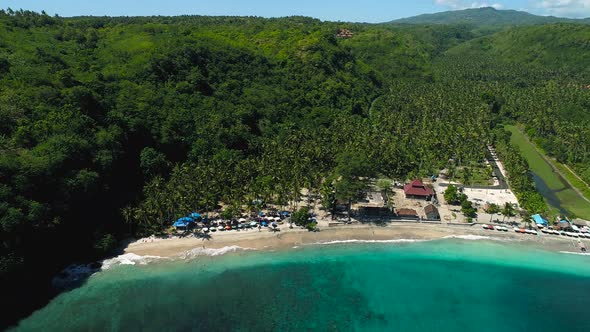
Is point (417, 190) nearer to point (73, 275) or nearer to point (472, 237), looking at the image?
point (472, 237)

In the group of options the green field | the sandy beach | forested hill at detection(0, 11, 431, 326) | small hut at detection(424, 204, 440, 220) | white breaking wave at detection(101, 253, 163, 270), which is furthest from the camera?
the green field

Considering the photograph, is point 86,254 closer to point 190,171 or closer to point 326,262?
point 190,171

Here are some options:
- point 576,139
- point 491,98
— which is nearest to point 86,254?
point 576,139

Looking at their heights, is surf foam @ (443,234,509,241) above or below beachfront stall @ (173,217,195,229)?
below

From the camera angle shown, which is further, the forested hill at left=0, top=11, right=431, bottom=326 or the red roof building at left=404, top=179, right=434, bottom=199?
the red roof building at left=404, top=179, right=434, bottom=199

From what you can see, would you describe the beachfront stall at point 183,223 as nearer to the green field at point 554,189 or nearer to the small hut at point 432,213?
the small hut at point 432,213

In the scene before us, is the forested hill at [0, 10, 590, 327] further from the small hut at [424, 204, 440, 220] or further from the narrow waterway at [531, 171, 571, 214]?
the small hut at [424, 204, 440, 220]

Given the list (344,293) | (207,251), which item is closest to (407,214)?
(344,293)

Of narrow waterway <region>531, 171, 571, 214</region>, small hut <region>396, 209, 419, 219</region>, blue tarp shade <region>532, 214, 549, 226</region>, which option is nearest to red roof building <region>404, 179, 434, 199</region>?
small hut <region>396, 209, 419, 219</region>
